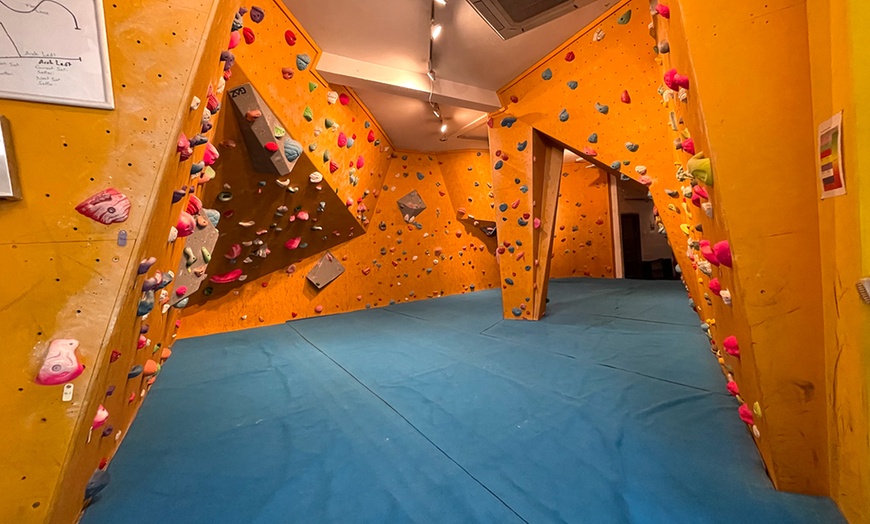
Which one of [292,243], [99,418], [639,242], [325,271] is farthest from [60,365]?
[639,242]

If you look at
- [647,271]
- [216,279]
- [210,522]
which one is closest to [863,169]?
[210,522]

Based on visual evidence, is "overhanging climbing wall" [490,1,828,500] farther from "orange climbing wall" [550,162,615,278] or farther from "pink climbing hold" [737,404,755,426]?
"orange climbing wall" [550,162,615,278]

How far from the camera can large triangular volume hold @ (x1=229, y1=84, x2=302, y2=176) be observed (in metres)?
2.19

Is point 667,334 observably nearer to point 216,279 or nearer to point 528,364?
point 528,364

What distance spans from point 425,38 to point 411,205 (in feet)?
9.54

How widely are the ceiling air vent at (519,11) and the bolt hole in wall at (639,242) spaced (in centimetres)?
561

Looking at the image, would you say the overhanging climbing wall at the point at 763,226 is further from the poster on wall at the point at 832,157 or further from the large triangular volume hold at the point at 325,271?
the large triangular volume hold at the point at 325,271

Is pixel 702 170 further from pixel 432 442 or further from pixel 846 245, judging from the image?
pixel 432 442

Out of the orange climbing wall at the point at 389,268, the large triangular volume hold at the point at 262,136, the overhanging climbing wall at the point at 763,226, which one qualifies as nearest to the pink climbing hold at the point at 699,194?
the overhanging climbing wall at the point at 763,226

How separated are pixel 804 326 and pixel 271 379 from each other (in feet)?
7.64

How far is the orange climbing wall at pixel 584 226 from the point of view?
6.84 m

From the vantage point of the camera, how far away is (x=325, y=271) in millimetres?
4324

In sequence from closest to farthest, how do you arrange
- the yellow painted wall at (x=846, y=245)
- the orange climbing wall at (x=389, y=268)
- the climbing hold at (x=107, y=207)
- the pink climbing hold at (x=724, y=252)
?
the yellow painted wall at (x=846, y=245), the climbing hold at (x=107, y=207), the pink climbing hold at (x=724, y=252), the orange climbing wall at (x=389, y=268)

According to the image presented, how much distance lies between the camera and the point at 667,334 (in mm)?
2568
